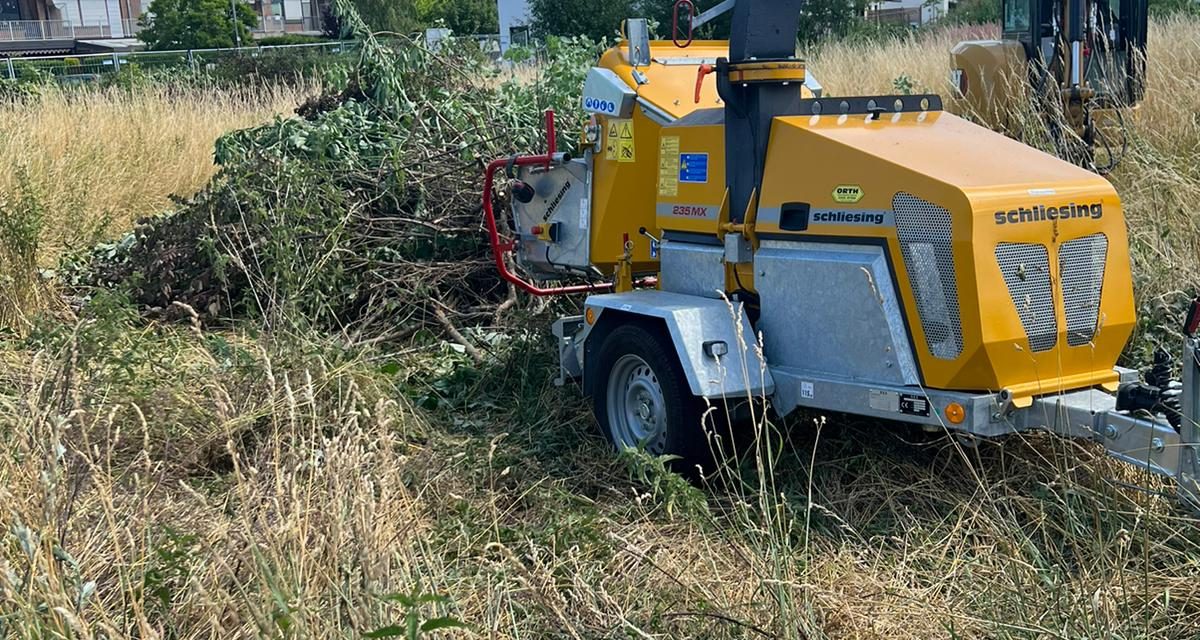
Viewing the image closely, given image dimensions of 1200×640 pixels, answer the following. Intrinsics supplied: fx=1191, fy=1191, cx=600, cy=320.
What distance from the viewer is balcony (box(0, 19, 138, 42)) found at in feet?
164

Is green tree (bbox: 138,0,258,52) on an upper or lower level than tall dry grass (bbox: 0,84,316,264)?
upper

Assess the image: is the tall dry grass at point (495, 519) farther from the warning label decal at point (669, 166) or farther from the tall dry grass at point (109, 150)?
the tall dry grass at point (109, 150)

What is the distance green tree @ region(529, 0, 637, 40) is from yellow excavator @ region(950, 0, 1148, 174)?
56.5 feet

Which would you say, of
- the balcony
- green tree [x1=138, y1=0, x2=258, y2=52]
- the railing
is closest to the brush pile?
green tree [x1=138, y1=0, x2=258, y2=52]

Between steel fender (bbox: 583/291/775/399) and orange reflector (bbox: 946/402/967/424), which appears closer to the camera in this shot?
orange reflector (bbox: 946/402/967/424)

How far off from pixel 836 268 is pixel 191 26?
40934 millimetres

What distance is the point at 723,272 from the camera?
481cm

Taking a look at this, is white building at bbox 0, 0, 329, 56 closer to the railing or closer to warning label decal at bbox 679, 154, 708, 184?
the railing

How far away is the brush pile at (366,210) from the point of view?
6961 mm

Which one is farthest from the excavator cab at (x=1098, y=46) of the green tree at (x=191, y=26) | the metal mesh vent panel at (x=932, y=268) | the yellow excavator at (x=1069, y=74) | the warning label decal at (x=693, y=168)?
the green tree at (x=191, y=26)

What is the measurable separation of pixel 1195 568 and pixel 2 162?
9703 millimetres

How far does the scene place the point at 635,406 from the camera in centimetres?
500

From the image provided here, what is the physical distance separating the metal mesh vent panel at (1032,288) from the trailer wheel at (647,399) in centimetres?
125

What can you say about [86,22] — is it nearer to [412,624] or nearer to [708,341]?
[708,341]
